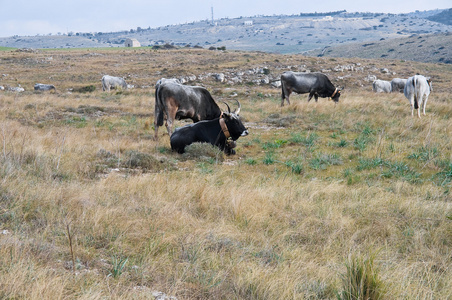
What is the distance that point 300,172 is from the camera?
688cm

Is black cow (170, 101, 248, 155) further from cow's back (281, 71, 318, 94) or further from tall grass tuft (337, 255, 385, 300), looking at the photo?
cow's back (281, 71, 318, 94)

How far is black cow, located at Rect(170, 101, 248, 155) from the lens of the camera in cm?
862

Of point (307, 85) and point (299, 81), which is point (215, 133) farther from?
point (307, 85)

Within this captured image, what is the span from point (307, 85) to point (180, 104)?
9.39 metres

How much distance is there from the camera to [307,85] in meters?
17.7

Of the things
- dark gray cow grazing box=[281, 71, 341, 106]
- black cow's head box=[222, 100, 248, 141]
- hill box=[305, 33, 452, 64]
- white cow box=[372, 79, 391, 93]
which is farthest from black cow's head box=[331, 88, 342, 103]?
hill box=[305, 33, 452, 64]

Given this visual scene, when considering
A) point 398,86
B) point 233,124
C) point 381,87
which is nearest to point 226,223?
point 233,124

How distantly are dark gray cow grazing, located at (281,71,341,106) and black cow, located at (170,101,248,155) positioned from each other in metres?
9.27

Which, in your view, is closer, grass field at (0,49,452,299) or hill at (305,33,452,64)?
grass field at (0,49,452,299)

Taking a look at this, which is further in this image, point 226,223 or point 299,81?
point 299,81

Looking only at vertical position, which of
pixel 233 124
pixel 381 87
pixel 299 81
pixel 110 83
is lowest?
pixel 381 87

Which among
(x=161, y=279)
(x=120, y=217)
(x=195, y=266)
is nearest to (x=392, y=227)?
(x=195, y=266)

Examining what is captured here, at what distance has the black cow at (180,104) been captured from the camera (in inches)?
403

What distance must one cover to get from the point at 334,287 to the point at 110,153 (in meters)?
5.76
